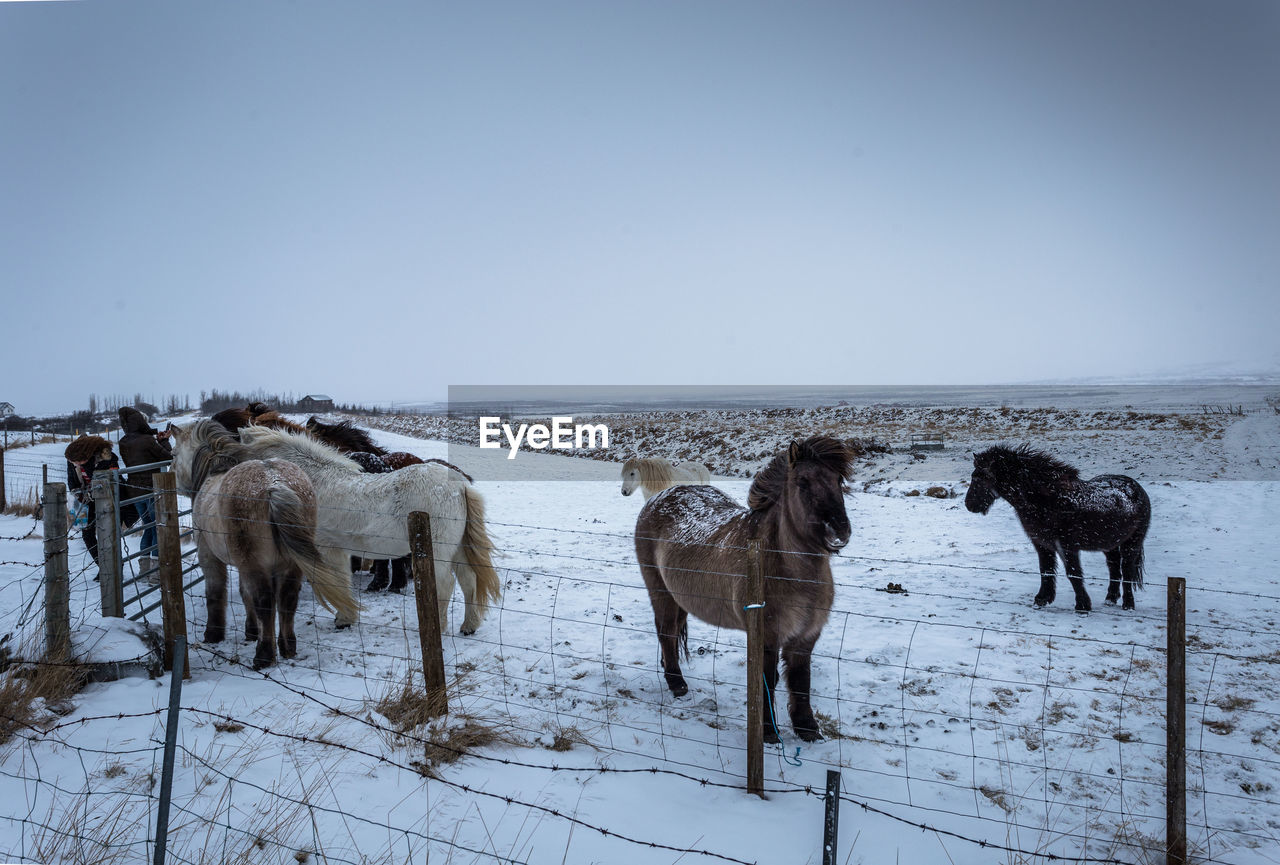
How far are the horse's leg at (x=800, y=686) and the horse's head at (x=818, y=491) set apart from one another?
643mm

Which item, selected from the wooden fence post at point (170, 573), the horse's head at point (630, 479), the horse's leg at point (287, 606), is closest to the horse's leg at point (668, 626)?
the horse's leg at point (287, 606)

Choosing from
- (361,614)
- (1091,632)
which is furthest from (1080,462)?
(361,614)

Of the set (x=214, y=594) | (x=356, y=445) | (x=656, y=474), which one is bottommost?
(x=214, y=594)

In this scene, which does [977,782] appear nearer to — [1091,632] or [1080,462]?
[1091,632]

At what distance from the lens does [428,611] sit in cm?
360

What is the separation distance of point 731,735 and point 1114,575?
510 centimetres

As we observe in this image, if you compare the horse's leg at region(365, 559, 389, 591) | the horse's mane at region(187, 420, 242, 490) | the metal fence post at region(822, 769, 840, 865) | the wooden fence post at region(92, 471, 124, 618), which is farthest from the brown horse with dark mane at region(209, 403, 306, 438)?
the metal fence post at region(822, 769, 840, 865)

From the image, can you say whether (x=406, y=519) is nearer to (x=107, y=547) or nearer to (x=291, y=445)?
(x=291, y=445)

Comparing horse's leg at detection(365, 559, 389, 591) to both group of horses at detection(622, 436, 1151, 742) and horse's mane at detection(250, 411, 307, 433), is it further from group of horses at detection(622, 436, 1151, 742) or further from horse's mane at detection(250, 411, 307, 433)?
group of horses at detection(622, 436, 1151, 742)

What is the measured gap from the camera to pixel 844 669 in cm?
491

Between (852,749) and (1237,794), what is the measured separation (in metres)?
1.89

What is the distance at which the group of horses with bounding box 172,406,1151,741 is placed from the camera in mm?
3768

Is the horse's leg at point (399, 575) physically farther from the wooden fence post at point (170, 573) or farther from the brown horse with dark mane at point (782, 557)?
the brown horse with dark mane at point (782, 557)

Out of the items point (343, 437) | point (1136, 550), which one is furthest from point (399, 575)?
point (1136, 550)
